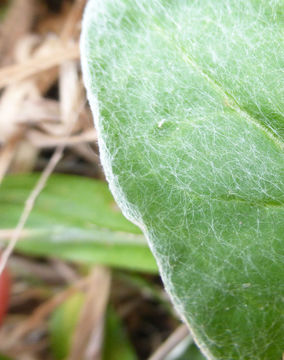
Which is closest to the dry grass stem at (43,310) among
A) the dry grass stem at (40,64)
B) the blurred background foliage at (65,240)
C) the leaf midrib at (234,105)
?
Result: the blurred background foliage at (65,240)

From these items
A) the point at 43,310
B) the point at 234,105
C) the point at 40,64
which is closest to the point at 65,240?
the point at 43,310

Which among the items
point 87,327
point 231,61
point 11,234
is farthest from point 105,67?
point 87,327

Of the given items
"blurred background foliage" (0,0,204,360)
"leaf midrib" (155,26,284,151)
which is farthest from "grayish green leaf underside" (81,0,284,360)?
"blurred background foliage" (0,0,204,360)

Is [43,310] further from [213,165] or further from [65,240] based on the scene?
[213,165]

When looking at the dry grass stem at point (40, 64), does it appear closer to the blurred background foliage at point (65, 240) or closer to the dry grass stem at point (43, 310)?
the blurred background foliage at point (65, 240)

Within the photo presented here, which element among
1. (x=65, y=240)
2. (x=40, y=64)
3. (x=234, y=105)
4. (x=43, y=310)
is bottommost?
(x=43, y=310)

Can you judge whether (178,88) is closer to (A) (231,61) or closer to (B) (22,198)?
(A) (231,61)
